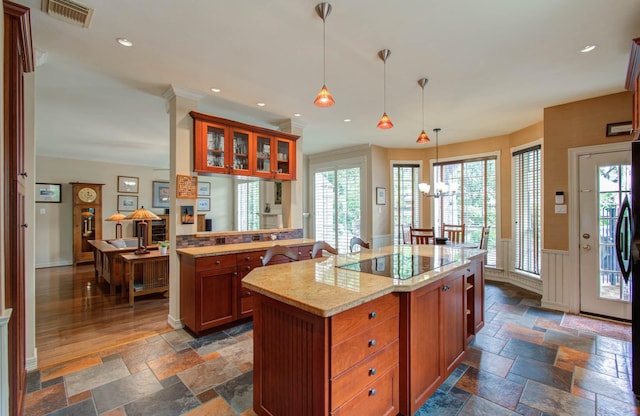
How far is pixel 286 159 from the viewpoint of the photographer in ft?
13.9

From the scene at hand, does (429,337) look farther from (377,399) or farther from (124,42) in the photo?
(124,42)

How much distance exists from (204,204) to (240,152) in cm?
590

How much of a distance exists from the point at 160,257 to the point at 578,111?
5810mm

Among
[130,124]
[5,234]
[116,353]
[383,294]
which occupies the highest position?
[130,124]

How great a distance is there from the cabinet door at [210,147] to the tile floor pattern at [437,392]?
5.98 feet

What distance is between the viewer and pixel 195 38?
2285mm

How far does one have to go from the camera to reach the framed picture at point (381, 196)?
603cm

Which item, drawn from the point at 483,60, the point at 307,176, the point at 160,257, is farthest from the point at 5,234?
the point at 307,176

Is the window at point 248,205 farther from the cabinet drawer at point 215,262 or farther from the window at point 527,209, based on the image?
the window at point 527,209

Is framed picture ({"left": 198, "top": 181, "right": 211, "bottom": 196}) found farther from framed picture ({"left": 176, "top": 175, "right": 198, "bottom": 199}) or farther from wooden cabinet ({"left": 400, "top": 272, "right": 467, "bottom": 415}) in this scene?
wooden cabinet ({"left": 400, "top": 272, "right": 467, "bottom": 415})

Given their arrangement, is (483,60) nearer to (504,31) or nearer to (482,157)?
(504,31)

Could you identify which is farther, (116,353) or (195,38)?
(116,353)

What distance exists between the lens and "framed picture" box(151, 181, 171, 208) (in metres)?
8.30

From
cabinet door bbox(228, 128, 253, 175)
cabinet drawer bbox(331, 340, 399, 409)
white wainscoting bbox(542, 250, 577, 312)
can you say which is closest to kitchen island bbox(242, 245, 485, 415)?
cabinet drawer bbox(331, 340, 399, 409)
